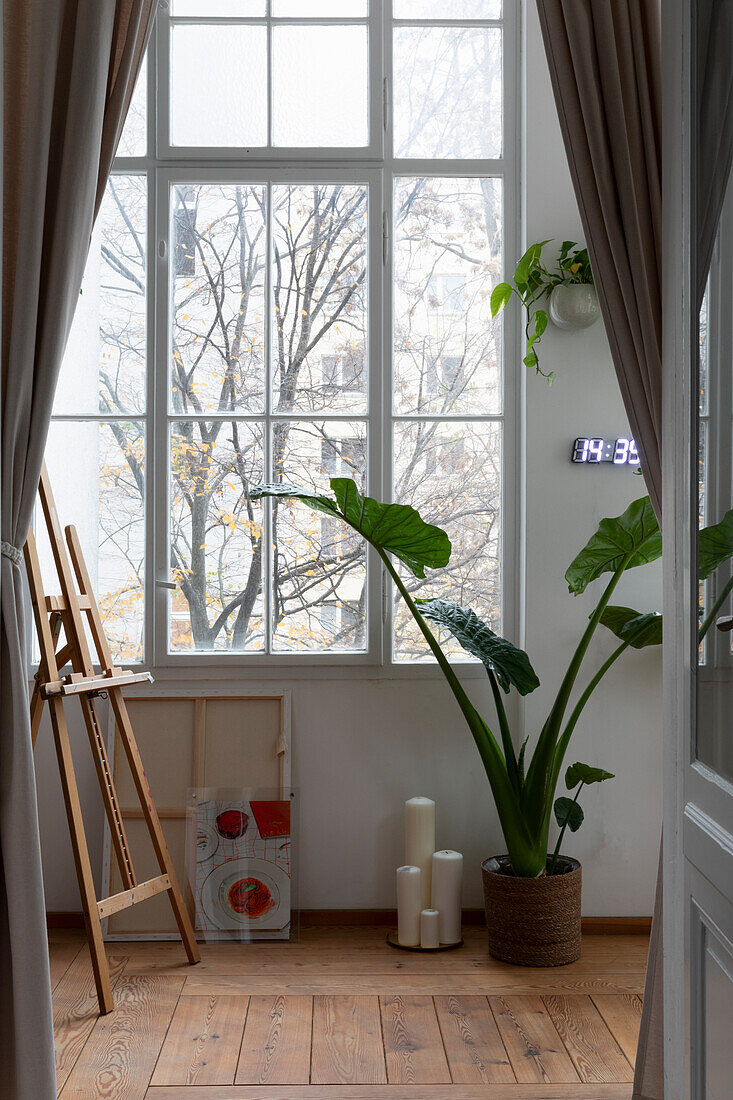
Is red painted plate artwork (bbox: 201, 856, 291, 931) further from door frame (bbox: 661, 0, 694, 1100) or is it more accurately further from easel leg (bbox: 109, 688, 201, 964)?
door frame (bbox: 661, 0, 694, 1100)

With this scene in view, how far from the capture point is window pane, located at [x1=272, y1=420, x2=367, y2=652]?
3.49 metres

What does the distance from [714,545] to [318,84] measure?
260 cm

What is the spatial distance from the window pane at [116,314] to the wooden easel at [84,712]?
61 centimetres

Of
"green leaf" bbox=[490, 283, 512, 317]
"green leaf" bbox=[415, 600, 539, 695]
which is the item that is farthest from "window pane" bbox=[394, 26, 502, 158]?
"green leaf" bbox=[415, 600, 539, 695]

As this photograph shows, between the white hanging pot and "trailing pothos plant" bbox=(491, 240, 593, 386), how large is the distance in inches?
1.2

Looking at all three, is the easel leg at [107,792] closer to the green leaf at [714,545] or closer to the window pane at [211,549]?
the window pane at [211,549]

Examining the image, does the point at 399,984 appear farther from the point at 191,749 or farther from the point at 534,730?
the point at 191,749

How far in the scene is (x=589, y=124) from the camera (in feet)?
6.55

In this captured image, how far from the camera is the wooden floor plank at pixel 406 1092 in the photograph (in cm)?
224

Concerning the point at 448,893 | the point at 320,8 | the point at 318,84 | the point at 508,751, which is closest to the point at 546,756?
the point at 508,751

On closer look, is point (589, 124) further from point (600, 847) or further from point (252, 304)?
point (600, 847)

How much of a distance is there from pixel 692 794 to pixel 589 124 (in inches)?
51.9

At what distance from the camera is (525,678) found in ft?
9.49

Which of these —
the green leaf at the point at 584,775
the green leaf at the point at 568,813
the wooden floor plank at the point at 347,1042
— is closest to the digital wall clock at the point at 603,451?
the green leaf at the point at 584,775
